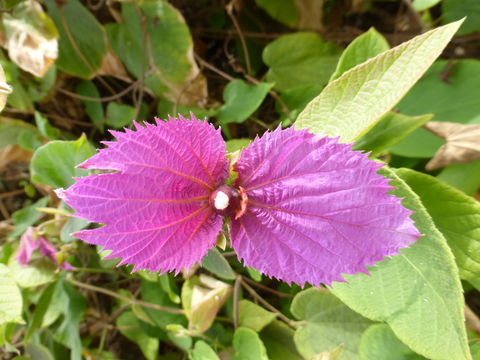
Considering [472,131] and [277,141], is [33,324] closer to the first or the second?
[277,141]

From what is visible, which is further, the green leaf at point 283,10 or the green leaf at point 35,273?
the green leaf at point 283,10

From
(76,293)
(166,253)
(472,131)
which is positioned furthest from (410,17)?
(76,293)

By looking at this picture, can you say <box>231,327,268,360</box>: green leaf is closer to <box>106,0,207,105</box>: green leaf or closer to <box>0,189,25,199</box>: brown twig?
<box>106,0,207,105</box>: green leaf

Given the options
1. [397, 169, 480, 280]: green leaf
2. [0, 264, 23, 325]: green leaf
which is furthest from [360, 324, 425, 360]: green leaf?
[0, 264, 23, 325]: green leaf

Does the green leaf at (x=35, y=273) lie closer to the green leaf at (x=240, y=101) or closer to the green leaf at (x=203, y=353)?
the green leaf at (x=203, y=353)

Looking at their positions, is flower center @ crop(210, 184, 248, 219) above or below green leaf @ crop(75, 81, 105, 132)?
above

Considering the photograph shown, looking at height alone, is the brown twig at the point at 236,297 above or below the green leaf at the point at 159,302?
above

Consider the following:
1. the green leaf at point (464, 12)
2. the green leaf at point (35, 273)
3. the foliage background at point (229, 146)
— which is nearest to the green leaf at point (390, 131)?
the foliage background at point (229, 146)
